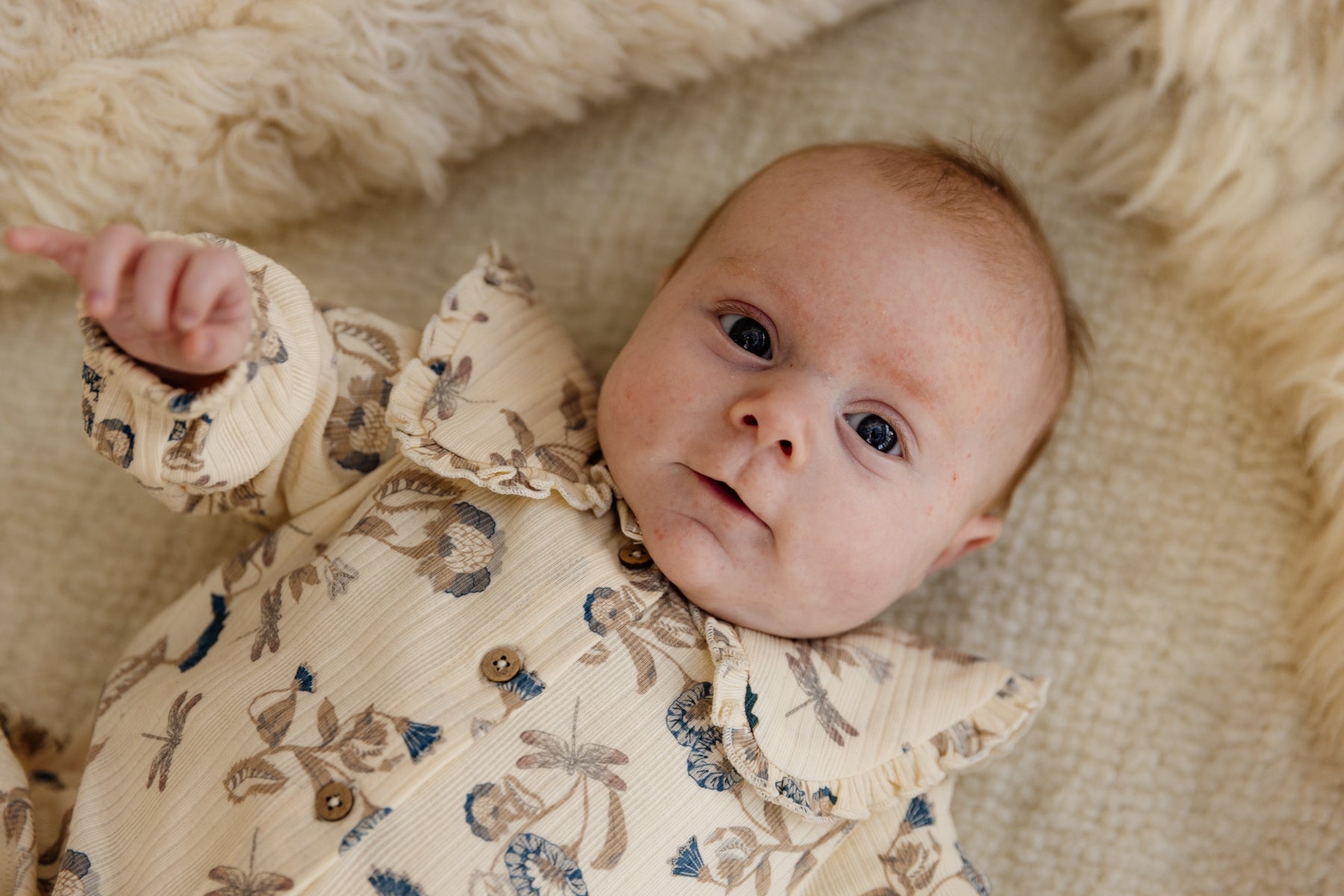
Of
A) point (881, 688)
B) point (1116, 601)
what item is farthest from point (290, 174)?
point (1116, 601)

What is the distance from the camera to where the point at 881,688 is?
1312mm

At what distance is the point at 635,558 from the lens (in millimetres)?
1243

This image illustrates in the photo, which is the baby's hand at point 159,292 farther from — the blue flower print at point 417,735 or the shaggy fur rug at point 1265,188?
the shaggy fur rug at point 1265,188

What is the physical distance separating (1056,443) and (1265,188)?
1.42 feet

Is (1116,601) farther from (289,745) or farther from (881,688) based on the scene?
(289,745)

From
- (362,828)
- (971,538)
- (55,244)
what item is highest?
(55,244)

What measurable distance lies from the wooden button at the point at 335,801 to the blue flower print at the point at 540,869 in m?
0.17

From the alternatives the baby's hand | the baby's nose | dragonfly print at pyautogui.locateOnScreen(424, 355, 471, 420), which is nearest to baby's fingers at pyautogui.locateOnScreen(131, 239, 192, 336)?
the baby's hand

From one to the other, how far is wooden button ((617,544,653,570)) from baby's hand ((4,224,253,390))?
460 mm

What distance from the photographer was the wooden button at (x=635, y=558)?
4.08 feet

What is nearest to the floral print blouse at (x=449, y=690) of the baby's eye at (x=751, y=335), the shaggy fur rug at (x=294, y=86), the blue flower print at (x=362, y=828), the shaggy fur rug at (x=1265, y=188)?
the blue flower print at (x=362, y=828)

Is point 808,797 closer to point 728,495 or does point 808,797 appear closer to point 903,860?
point 903,860

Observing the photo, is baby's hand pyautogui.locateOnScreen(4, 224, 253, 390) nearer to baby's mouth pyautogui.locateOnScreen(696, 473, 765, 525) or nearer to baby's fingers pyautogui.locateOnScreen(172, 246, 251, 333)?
baby's fingers pyautogui.locateOnScreen(172, 246, 251, 333)

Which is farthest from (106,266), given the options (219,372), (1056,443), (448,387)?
(1056,443)
